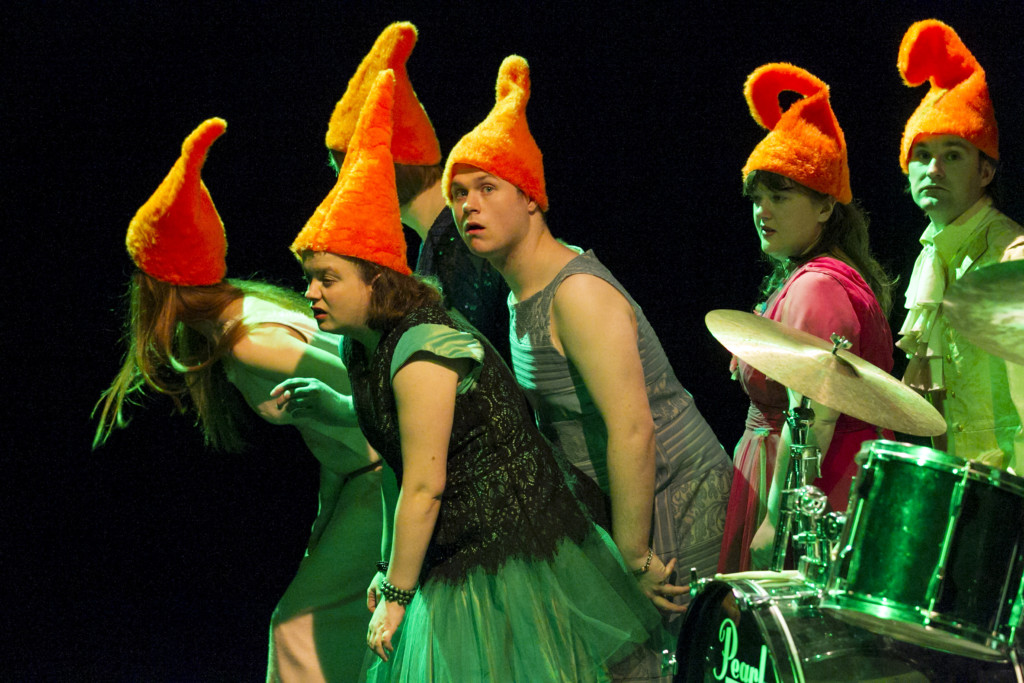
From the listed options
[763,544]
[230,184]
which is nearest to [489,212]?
[763,544]

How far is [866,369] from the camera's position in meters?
2.03

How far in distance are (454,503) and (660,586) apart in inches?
21.6

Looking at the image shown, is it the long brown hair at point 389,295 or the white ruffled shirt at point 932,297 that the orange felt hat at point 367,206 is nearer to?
the long brown hair at point 389,295

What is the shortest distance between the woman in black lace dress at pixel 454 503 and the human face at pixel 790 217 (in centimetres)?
86

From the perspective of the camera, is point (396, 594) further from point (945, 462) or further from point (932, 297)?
point (932, 297)

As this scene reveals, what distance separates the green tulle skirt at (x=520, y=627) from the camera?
6.61 feet

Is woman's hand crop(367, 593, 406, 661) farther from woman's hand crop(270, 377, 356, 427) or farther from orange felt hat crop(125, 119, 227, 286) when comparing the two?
orange felt hat crop(125, 119, 227, 286)

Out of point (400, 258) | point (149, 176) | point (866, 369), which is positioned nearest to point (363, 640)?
point (400, 258)

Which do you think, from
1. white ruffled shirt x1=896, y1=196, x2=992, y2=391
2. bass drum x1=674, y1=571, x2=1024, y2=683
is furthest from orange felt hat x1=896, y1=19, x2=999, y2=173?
bass drum x1=674, y1=571, x2=1024, y2=683

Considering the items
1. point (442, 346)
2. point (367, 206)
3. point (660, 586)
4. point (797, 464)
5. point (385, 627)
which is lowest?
point (385, 627)

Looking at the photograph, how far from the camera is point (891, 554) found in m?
1.89

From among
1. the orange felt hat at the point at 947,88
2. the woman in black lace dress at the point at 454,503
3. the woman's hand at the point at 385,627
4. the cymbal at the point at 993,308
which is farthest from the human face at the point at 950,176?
the woman's hand at the point at 385,627

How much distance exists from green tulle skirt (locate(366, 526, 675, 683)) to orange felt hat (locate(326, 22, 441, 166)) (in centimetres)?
145

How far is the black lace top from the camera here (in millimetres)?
2088
